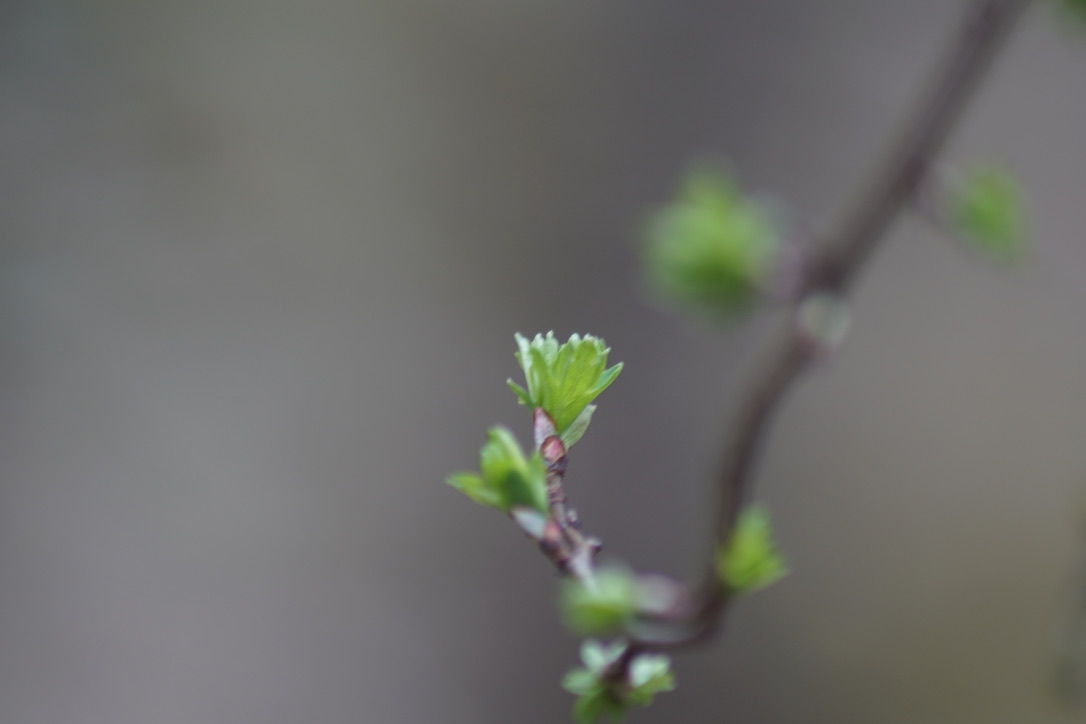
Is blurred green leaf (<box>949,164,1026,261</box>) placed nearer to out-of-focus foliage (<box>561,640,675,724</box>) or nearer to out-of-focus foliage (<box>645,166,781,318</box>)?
out-of-focus foliage (<box>645,166,781,318</box>)

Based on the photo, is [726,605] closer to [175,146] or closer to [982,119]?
[982,119]

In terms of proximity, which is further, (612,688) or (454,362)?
(454,362)

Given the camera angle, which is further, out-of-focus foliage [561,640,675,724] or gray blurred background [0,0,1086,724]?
gray blurred background [0,0,1086,724]

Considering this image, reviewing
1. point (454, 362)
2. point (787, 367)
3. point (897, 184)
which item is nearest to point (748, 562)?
point (787, 367)

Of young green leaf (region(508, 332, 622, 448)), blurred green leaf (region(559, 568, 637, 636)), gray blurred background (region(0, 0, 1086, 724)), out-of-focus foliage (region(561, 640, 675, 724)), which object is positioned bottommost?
out-of-focus foliage (region(561, 640, 675, 724))

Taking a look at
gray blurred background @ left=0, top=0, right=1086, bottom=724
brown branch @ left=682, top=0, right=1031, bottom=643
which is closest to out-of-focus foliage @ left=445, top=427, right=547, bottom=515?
brown branch @ left=682, top=0, right=1031, bottom=643

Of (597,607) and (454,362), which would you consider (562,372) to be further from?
(454,362)
